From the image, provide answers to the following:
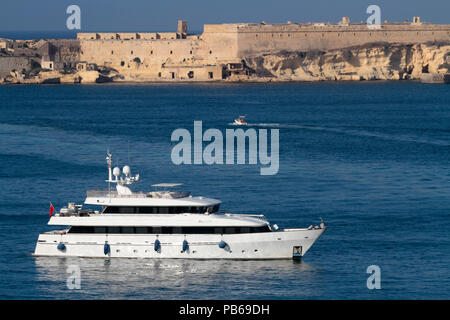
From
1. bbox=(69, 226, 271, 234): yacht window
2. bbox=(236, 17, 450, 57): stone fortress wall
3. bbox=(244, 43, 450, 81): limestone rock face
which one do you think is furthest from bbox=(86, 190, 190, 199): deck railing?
bbox=(236, 17, 450, 57): stone fortress wall

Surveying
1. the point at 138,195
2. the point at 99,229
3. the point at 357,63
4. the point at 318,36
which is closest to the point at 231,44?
the point at 318,36

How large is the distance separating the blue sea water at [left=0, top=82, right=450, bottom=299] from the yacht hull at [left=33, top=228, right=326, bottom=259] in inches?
13.7

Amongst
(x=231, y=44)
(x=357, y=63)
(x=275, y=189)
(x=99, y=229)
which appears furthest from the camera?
(x=357, y=63)

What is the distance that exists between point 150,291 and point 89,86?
385 ft

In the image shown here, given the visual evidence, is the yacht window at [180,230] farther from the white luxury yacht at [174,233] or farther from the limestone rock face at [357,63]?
the limestone rock face at [357,63]

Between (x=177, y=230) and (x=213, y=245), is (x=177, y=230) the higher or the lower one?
the higher one

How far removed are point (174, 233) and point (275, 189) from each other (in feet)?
46.5

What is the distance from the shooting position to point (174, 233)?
32.5m

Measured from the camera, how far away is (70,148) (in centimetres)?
6338

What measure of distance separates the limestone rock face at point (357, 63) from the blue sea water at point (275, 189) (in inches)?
1414

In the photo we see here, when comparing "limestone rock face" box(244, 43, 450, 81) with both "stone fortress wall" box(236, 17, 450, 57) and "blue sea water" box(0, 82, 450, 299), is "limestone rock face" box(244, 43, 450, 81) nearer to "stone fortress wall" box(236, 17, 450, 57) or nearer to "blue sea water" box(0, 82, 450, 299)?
"stone fortress wall" box(236, 17, 450, 57)

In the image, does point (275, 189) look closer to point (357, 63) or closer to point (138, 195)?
point (138, 195)
